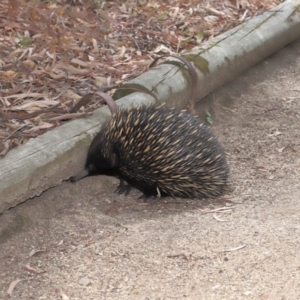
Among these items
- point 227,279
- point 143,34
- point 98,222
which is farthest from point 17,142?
point 143,34

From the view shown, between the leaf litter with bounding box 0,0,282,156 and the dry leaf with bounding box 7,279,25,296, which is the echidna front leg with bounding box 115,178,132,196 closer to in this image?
the leaf litter with bounding box 0,0,282,156

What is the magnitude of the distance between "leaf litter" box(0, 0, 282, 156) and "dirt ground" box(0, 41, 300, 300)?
19.1 inches

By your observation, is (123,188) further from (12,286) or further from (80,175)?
(12,286)

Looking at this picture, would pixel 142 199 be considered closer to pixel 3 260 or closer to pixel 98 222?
pixel 98 222

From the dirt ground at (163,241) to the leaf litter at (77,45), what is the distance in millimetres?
485

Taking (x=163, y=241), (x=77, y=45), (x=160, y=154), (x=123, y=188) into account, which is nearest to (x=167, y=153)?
(x=160, y=154)

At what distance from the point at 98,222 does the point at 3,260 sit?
632 mm

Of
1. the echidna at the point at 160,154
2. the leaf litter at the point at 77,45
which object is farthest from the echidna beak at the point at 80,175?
the leaf litter at the point at 77,45

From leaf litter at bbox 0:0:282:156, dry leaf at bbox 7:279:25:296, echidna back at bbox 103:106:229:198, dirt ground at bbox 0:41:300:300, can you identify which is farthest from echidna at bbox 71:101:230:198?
dry leaf at bbox 7:279:25:296

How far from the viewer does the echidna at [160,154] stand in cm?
409

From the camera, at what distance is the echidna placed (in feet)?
13.4

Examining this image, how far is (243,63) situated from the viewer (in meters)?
5.80

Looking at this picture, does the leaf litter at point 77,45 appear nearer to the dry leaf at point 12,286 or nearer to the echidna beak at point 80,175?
the echidna beak at point 80,175

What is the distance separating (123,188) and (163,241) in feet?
2.70
